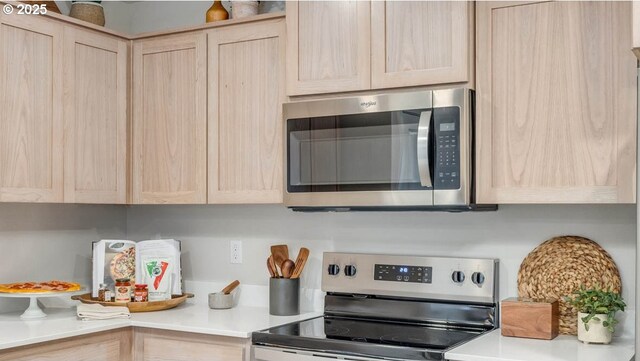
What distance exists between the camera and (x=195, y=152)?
3086 mm

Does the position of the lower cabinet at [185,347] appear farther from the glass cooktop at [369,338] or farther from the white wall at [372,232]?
the white wall at [372,232]

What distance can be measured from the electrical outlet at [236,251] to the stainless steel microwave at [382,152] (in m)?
0.54

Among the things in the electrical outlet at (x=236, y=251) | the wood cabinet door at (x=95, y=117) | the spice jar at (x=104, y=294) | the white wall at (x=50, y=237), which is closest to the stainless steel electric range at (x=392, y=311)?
the electrical outlet at (x=236, y=251)

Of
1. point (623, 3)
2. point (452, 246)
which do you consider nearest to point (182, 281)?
point (452, 246)

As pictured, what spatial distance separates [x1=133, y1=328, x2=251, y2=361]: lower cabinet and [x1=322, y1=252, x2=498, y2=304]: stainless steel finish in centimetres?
52

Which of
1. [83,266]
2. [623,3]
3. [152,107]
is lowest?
[83,266]

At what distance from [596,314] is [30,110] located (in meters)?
2.13

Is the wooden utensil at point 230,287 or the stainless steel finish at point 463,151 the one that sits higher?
the stainless steel finish at point 463,151

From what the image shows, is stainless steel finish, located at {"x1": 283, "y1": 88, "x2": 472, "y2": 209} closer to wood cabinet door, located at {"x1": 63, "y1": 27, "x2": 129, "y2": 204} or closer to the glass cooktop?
the glass cooktop

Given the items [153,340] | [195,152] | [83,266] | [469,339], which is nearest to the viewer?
[469,339]

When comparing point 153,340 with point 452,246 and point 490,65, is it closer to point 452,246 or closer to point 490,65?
point 452,246

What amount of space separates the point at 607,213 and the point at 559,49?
1.95ft

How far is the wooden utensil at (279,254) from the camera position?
306cm

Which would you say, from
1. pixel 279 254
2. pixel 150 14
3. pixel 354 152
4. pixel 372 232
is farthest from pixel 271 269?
pixel 150 14
